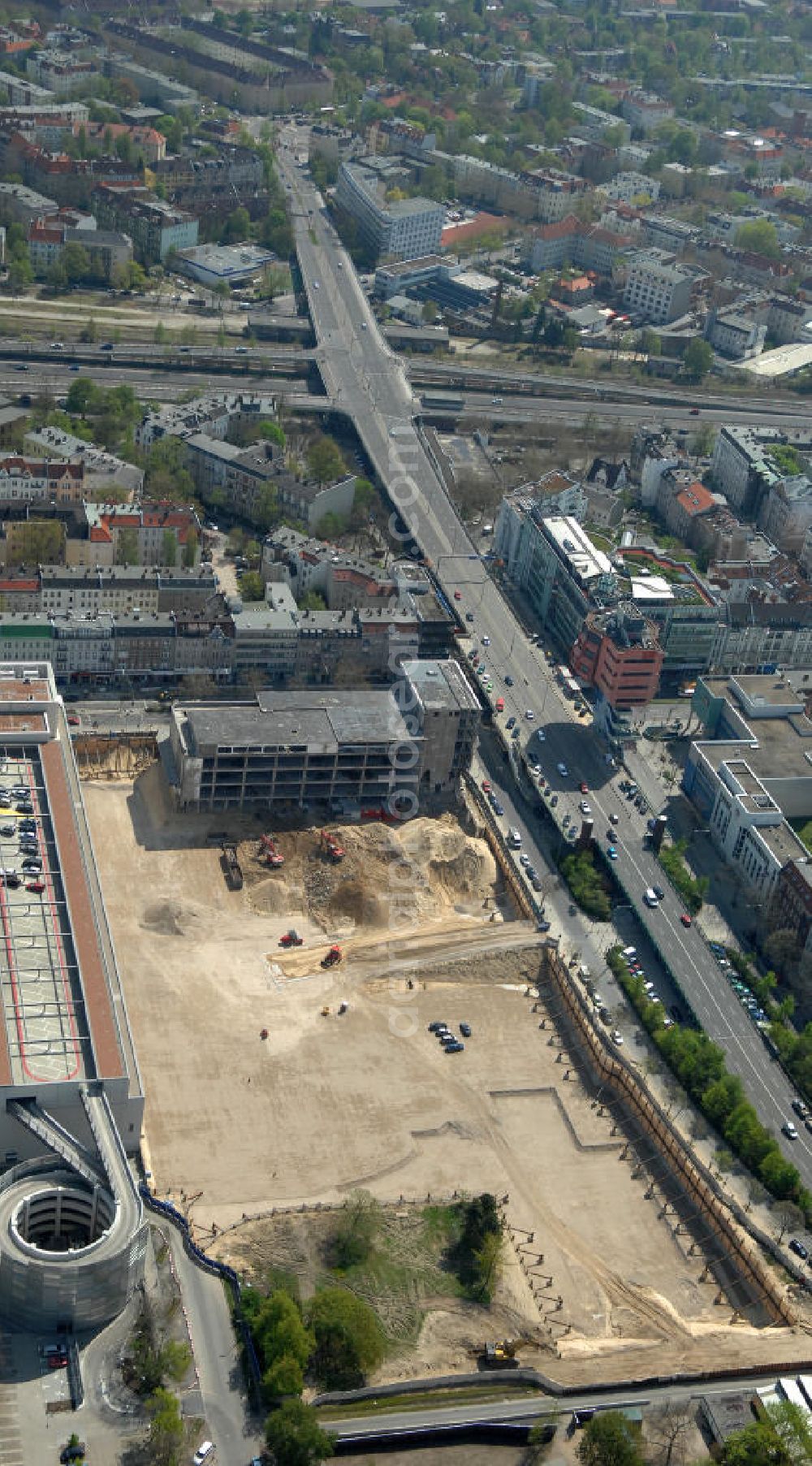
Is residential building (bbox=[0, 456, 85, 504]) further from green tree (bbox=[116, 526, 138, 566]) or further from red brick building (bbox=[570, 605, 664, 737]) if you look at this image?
red brick building (bbox=[570, 605, 664, 737])

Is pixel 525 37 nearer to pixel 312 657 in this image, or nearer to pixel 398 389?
pixel 398 389

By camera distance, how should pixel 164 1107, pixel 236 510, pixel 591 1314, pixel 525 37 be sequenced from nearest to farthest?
pixel 591 1314
pixel 164 1107
pixel 236 510
pixel 525 37

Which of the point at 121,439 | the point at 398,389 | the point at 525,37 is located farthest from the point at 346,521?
the point at 525,37

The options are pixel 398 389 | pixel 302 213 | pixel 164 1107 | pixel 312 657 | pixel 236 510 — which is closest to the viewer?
pixel 164 1107

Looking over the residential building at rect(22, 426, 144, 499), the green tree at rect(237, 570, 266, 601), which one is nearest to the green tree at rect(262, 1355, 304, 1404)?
the green tree at rect(237, 570, 266, 601)

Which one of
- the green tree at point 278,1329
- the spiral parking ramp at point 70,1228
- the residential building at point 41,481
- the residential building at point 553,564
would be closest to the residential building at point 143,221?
the residential building at point 41,481

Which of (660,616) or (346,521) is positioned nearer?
(660,616)
